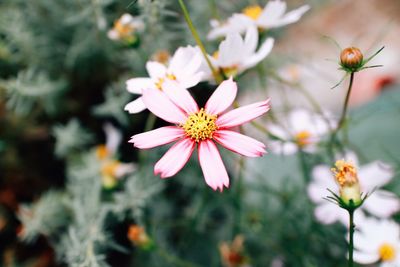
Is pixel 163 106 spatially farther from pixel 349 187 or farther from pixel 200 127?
pixel 349 187

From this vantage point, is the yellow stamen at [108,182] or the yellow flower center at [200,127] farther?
the yellow stamen at [108,182]

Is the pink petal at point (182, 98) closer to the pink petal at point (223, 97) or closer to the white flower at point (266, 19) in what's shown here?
the pink petal at point (223, 97)

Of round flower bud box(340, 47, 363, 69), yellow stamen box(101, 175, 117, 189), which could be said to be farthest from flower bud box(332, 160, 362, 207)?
yellow stamen box(101, 175, 117, 189)

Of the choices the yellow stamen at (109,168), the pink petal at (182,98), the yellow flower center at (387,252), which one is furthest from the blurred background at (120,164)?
the pink petal at (182,98)

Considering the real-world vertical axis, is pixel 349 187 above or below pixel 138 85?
below

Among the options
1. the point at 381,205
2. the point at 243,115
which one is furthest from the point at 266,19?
the point at 381,205

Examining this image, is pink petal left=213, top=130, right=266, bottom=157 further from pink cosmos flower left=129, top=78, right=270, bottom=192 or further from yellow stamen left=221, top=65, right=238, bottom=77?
yellow stamen left=221, top=65, right=238, bottom=77
